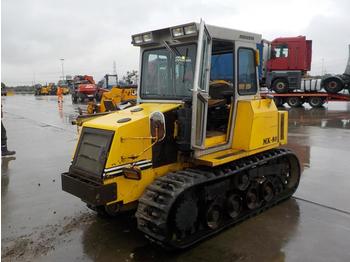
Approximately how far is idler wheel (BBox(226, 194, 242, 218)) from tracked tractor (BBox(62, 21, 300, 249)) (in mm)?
14

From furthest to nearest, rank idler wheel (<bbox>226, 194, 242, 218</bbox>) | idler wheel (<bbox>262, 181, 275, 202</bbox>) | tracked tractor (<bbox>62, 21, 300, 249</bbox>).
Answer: idler wheel (<bbox>262, 181, 275, 202</bbox>) < idler wheel (<bbox>226, 194, 242, 218</bbox>) < tracked tractor (<bbox>62, 21, 300, 249</bbox>)

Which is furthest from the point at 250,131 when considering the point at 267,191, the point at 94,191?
the point at 94,191

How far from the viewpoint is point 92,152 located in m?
4.21

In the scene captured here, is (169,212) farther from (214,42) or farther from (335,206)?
(335,206)

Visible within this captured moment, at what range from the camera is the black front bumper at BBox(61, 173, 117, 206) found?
3.77 metres

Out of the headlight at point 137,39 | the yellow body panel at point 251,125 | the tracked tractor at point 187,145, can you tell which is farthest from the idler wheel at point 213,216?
the headlight at point 137,39

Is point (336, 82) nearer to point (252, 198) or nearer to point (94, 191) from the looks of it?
point (252, 198)

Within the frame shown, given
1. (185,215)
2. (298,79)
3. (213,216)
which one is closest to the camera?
(185,215)

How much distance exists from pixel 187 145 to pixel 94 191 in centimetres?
124

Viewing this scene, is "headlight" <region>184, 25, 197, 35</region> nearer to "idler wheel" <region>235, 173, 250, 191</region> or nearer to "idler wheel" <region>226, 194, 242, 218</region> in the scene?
"idler wheel" <region>235, 173, 250, 191</region>

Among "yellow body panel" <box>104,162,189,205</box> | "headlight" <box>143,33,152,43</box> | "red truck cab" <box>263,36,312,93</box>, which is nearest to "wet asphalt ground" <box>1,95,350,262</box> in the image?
"yellow body panel" <box>104,162,189,205</box>

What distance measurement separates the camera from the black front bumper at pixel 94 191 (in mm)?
3766

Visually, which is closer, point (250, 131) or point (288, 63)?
point (250, 131)

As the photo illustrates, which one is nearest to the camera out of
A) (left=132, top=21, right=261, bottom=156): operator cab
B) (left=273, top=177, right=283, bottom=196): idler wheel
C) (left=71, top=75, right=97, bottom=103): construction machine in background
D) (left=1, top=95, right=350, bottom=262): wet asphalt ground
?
(left=1, top=95, right=350, bottom=262): wet asphalt ground
